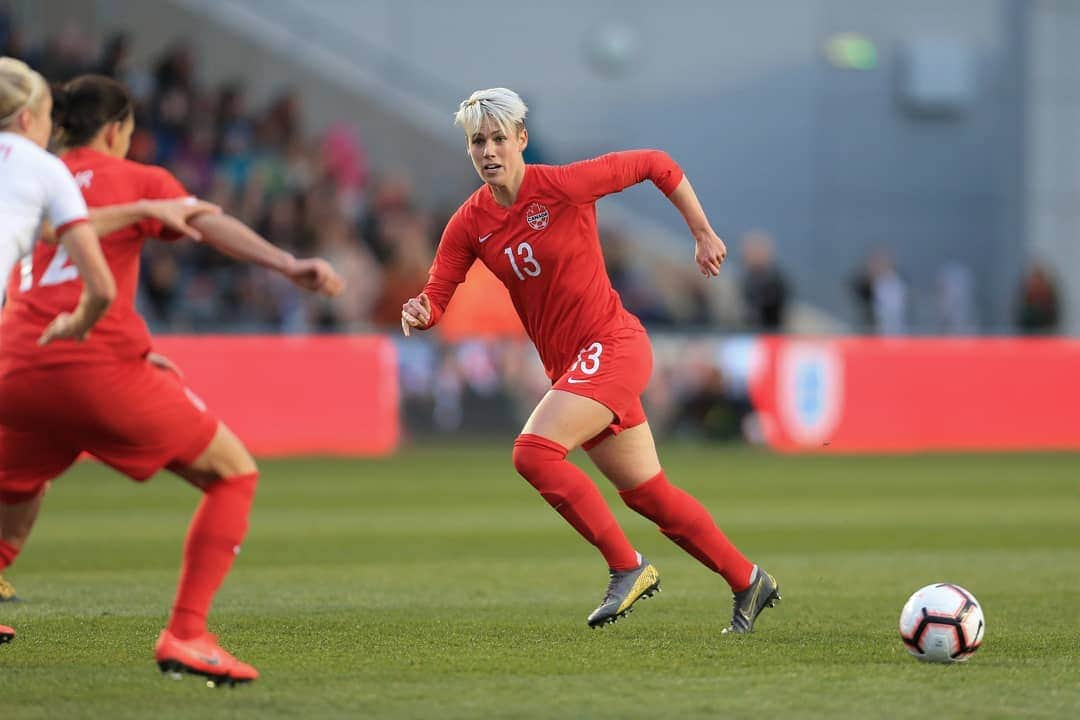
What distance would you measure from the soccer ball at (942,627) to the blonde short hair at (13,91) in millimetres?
3879

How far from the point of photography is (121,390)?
5.77 m

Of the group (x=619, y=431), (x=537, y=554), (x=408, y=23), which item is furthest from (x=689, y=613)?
(x=408, y=23)

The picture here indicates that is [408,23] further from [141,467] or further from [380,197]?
[141,467]

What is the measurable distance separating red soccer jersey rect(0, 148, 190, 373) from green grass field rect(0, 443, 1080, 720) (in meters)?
1.22

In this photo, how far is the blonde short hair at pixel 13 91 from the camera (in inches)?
233

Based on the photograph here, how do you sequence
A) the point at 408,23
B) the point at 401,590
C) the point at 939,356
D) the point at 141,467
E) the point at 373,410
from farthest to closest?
the point at 408,23
the point at 939,356
the point at 373,410
the point at 401,590
the point at 141,467

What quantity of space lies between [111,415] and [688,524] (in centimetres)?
280

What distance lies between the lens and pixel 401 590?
9336 millimetres

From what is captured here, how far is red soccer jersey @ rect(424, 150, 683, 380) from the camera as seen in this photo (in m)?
7.48

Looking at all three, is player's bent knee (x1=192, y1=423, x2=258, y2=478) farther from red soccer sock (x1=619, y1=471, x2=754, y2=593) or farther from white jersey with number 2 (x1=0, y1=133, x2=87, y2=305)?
red soccer sock (x1=619, y1=471, x2=754, y2=593)

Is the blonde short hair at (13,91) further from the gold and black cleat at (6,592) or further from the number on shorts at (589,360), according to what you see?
the gold and black cleat at (6,592)

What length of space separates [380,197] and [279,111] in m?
1.89

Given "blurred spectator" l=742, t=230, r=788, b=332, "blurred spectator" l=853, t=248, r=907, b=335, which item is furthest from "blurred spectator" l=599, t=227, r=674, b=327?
"blurred spectator" l=853, t=248, r=907, b=335

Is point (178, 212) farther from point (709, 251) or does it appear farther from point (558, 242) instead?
point (709, 251)
